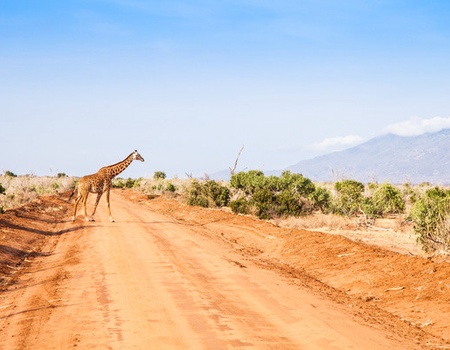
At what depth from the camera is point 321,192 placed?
30.5 m

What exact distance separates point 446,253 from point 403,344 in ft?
25.1

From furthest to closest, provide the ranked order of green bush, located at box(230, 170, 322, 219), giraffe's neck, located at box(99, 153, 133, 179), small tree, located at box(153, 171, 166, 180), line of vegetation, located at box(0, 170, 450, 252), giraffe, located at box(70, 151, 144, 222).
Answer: small tree, located at box(153, 171, 166, 180)
green bush, located at box(230, 170, 322, 219)
line of vegetation, located at box(0, 170, 450, 252)
giraffe's neck, located at box(99, 153, 133, 179)
giraffe, located at box(70, 151, 144, 222)

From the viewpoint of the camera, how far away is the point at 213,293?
9.72 meters

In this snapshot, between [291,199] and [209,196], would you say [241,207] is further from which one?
[209,196]

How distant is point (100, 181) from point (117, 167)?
147 centimetres

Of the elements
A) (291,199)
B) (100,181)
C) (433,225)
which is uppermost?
(100,181)

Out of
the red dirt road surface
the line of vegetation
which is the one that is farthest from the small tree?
the red dirt road surface

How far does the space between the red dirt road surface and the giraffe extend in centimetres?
397

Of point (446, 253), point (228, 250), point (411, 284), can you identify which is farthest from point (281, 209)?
point (411, 284)

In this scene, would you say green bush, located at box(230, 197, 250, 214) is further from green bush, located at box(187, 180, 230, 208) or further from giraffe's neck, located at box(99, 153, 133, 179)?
giraffe's neck, located at box(99, 153, 133, 179)

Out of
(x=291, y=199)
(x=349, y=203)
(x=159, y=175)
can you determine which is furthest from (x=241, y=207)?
(x=159, y=175)

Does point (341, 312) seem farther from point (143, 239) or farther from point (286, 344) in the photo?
point (143, 239)

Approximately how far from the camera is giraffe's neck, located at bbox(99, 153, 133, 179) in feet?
78.0

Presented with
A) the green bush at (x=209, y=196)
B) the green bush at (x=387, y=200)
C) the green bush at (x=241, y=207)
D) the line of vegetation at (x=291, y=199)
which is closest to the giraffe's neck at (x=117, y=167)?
the line of vegetation at (x=291, y=199)
